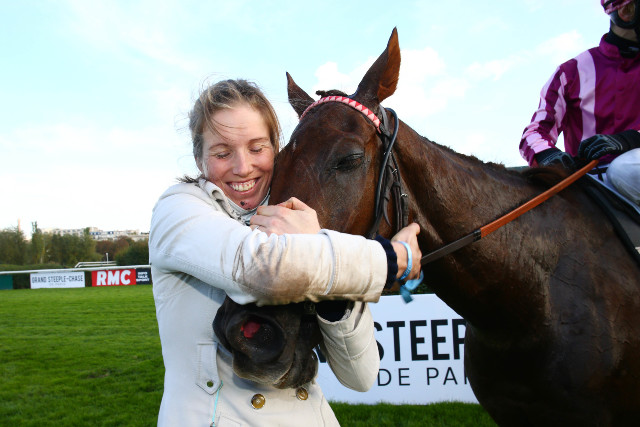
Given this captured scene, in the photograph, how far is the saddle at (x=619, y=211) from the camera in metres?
2.08

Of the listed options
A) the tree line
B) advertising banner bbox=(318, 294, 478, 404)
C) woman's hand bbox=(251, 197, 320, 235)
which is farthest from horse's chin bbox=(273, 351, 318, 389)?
the tree line

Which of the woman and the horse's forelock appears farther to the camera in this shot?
the horse's forelock

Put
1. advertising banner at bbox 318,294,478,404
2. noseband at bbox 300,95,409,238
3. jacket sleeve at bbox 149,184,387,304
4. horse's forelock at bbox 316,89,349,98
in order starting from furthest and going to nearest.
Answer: advertising banner at bbox 318,294,478,404 < horse's forelock at bbox 316,89,349,98 < noseband at bbox 300,95,409,238 < jacket sleeve at bbox 149,184,387,304

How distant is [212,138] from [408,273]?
0.77 metres

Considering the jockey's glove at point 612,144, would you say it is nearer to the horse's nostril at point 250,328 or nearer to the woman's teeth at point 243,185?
the woman's teeth at point 243,185

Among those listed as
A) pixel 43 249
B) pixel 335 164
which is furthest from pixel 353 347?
pixel 43 249

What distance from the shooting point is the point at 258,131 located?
A: 162 centimetres

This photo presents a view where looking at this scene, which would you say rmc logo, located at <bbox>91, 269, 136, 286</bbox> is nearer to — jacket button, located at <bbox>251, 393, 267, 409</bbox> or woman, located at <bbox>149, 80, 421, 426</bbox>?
woman, located at <bbox>149, 80, 421, 426</bbox>

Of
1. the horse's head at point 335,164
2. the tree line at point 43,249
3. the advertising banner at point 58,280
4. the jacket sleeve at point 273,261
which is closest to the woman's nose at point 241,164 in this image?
the horse's head at point 335,164

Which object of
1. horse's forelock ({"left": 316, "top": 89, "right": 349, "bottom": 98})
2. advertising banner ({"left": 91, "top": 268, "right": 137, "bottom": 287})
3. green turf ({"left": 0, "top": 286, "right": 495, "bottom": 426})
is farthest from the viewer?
advertising banner ({"left": 91, "top": 268, "right": 137, "bottom": 287})

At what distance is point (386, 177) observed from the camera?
174 centimetres

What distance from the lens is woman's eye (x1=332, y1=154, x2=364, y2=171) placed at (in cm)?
163

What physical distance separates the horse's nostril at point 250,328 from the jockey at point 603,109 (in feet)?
6.04

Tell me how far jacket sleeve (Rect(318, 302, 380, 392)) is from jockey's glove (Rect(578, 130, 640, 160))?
1536 millimetres
